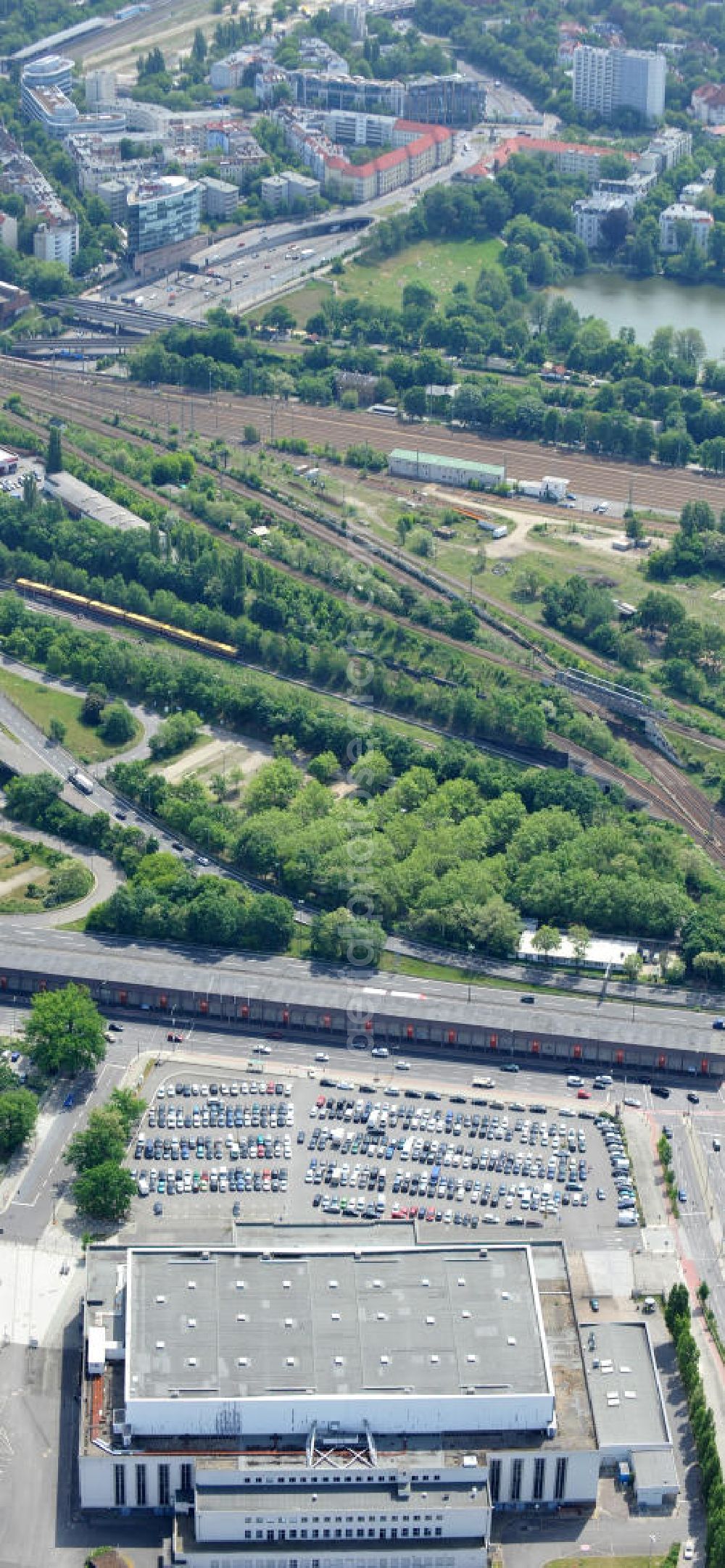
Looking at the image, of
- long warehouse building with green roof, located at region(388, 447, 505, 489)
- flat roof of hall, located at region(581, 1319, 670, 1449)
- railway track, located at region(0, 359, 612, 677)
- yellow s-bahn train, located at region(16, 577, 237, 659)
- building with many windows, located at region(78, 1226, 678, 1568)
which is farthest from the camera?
long warehouse building with green roof, located at region(388, 447, 505, 489)

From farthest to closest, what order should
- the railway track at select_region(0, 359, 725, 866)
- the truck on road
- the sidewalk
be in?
the railway track at select_region(0, 359, 725, 866)
the truck on road
the sidewalk

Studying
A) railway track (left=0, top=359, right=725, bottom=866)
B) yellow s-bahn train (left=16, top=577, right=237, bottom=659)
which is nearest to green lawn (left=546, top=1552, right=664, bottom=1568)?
railway track (left=0, top=359, right=725, bottom=866)

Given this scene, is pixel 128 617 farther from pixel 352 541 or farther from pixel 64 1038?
pixel 64 1038

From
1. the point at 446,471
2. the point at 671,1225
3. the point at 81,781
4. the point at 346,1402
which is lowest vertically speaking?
the point at 671,1225

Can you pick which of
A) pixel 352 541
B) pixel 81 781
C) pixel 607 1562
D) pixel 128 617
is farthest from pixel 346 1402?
pixel 352 541

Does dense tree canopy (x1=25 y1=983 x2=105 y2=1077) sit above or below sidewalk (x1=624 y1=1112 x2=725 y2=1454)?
above

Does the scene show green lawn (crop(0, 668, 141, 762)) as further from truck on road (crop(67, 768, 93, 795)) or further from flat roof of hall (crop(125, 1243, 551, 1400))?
flat roof of hall (crop(125, 1243, 551, 1400))
